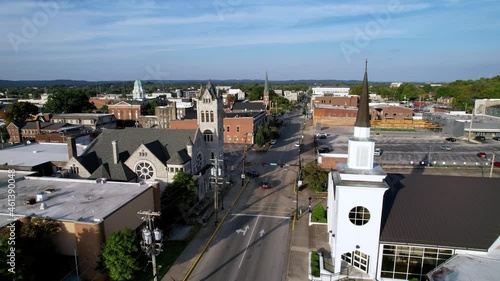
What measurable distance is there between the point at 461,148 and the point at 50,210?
71.0 metres

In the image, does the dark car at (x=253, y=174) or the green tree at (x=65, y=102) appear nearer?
the dark car at (x=253, y=174)

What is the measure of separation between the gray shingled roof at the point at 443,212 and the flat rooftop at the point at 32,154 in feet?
139

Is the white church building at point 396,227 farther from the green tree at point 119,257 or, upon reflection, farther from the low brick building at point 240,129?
the low brick building at point 240,129

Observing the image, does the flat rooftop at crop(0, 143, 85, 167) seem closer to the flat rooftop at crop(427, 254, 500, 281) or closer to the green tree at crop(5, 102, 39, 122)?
the flat rooftop at crop(427, 254, 500, 281)

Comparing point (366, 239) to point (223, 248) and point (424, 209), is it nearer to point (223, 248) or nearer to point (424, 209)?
point (424, 209)

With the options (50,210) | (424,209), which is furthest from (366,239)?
(50,210)

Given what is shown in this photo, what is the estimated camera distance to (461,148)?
64.9 meters

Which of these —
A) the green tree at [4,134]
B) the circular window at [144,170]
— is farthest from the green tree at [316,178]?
the green tree at [4,134]

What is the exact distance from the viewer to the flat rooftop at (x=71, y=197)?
2519cm

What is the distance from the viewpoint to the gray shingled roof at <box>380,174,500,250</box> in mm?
22578

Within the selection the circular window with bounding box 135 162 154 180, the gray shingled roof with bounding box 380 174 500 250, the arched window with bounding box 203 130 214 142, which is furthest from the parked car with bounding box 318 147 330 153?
the circular window with bounding box 135 162 154 180

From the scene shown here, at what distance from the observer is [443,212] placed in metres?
24.1

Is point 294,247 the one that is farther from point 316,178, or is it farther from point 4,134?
point 4,134

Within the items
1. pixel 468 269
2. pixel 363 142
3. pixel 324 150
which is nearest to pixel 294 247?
pixel 363 142
